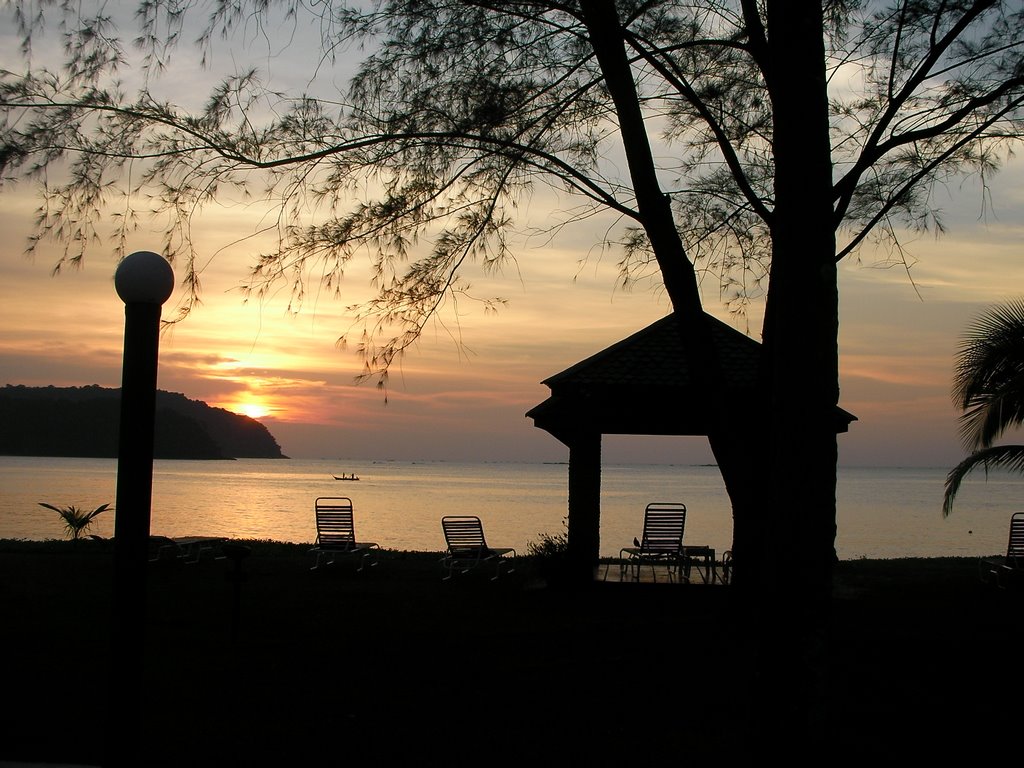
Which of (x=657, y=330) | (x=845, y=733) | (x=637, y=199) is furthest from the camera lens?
(x=657, y=330)

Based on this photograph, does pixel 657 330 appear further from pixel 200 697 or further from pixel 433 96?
pixel 200 697

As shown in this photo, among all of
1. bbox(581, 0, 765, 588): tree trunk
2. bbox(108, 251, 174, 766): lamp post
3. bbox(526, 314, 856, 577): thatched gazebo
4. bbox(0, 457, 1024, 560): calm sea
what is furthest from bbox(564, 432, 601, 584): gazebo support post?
bbox(0, 457, 1024, 560): calm sea

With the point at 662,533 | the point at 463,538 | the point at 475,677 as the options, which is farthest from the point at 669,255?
the point at 463,538

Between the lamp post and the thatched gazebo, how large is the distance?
8064 mm

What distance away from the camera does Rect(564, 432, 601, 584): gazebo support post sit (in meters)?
11.8

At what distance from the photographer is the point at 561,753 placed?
5418mm

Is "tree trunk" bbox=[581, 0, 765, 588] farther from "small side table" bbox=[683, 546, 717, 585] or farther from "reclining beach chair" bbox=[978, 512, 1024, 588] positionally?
"reclining beach chair" bbox=[978, 512, 1024, 588]

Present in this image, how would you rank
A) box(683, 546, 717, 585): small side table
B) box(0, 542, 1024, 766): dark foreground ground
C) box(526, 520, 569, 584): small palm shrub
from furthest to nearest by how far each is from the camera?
box(683, 546, 717, 585): small side table, box(526, 520, 569, 584): small palm shrub, box(0, 542, 1024, 766): dark foreground ground

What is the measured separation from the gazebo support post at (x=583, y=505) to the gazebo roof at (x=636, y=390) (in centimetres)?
21

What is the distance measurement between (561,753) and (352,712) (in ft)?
4.65

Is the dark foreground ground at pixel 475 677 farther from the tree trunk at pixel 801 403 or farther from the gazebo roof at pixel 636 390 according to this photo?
the gazebo roof at pixel 636 390

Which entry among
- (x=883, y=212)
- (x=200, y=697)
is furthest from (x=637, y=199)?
(x=200, y=697)

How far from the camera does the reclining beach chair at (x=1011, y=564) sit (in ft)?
40.9

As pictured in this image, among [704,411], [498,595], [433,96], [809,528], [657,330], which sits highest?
[433,96]
